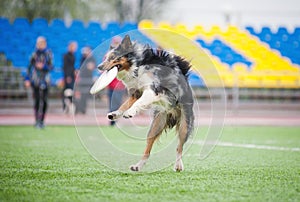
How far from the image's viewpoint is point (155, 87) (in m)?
5.70

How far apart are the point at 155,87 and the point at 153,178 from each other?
963 mm

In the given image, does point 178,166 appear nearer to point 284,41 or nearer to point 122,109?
point 122,109

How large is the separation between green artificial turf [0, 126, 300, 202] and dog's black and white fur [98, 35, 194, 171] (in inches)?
20.4

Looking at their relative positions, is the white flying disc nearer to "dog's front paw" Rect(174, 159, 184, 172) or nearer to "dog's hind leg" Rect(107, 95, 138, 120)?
"dog's hind leg" Rect(107, 95, 138, 120)

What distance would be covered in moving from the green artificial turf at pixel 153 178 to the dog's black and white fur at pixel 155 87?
0.52 meters

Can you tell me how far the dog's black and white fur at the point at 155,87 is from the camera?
5.64m

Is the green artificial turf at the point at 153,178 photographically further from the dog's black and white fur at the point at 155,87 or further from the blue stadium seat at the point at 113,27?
the blue stadium seat at the point at 113,27

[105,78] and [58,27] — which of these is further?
[58,27]

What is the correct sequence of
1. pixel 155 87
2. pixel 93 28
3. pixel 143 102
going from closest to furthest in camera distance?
pixel 143 102, pixel 155 87, pixel 93 28

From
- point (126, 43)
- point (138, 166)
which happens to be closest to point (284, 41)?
point (138, 166)

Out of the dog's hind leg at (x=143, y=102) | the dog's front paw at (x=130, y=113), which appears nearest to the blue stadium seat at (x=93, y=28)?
the dog's hind leg at (x=143, y=102)

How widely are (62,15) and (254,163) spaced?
16886mm

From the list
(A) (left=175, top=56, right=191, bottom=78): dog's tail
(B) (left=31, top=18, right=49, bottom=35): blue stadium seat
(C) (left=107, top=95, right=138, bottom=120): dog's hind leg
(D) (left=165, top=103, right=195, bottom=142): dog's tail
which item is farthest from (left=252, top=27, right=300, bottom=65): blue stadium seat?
(C) (left=107, top=95, right=138, bottom=120): dog's hind leg

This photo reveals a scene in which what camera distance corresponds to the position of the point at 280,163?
6859 millimetres
